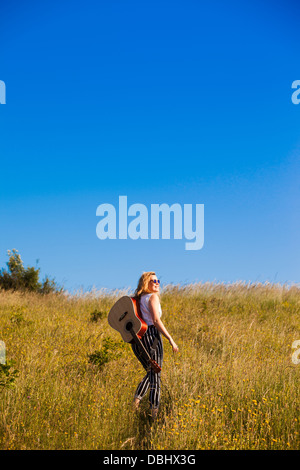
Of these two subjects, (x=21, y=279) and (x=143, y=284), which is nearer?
(x=143, y=284)

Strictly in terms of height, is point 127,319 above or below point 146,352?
above

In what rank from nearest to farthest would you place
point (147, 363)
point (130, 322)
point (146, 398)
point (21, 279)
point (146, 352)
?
point (146, 352), point (147, 363), point (130, 322), point (146, 398), point (21, 279)

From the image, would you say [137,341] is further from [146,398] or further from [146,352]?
[146,398]

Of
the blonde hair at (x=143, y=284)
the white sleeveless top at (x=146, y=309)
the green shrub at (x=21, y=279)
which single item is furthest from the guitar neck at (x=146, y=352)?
the green shrub at (x=21, y=279)

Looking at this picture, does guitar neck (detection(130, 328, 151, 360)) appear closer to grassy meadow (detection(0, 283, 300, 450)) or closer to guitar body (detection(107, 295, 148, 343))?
guitar body (detection(107, 295, 148, 343))

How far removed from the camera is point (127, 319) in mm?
6047

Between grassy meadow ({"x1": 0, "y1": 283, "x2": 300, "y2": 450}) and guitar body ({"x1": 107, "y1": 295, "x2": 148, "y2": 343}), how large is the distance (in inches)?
41.3

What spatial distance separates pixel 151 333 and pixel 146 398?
1.14 meters

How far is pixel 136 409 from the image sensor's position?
5820 millimetres

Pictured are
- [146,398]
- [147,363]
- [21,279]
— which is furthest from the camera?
[21,279]

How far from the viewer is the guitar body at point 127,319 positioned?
228 inches

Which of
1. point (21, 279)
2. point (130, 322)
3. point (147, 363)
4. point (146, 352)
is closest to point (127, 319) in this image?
point (130, 322)

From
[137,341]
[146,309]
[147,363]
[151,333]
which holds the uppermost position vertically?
[146,309]
